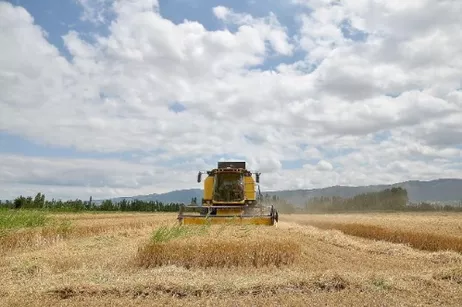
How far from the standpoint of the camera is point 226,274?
9.01 metres

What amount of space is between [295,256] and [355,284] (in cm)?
273

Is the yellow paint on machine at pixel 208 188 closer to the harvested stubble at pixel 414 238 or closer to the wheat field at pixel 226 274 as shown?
the wheat field at pixel 226 274

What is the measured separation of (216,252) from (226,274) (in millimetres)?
1060

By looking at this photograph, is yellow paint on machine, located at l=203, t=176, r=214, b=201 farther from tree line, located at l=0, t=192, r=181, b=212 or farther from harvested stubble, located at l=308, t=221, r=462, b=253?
tree line, located at l=0, t=192, r=181, b=212

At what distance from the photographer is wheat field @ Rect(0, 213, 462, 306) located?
23.5 ft

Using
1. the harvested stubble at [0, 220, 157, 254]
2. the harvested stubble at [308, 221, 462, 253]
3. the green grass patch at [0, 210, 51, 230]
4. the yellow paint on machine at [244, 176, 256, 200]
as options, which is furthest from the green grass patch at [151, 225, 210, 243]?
the harvested stubble at [308, 221, 462, 253]

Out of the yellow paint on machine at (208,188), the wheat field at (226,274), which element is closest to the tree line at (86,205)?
the yellow paint on machine at (208,188)

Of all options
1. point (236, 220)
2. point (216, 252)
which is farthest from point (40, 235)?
point (216, 252)

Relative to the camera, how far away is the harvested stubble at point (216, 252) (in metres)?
9.95

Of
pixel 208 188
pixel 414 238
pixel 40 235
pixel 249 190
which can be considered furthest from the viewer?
pixel 208 188

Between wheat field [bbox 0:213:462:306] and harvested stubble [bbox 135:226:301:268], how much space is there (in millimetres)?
21

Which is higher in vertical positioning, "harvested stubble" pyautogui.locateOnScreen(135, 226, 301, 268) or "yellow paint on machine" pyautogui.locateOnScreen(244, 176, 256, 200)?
"yellow paint on machine" pyautogui.locateOnScreen(244, 176, 256, 200)

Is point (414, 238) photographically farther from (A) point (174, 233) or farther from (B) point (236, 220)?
(A) point (174, 233)

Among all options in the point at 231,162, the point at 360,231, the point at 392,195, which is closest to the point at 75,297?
the point at 231,162
